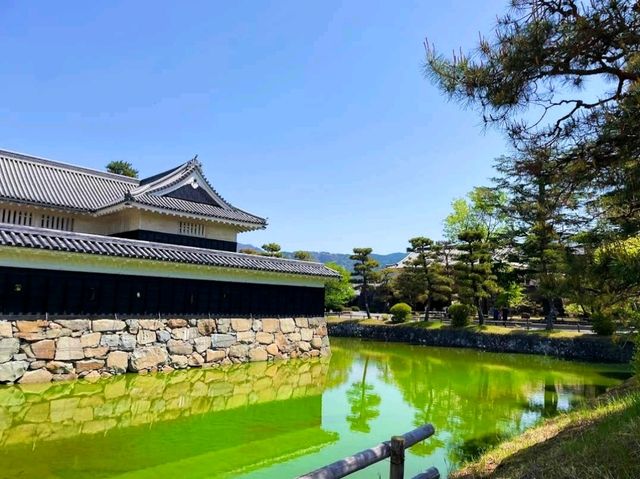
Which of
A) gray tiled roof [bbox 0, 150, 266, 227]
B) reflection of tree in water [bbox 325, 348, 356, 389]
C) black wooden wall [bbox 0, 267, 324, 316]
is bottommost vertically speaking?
reflection of tree in water [bbox 325, 348, 356, 389]

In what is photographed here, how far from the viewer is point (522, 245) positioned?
75.1 feet

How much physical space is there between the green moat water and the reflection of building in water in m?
0.02

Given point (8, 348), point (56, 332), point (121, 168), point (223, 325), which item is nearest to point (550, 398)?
point (223, 325)

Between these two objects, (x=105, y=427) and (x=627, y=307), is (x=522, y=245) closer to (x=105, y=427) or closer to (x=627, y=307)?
(x=627, y=307)

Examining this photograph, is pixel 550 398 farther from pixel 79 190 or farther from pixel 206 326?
pixel 79 190

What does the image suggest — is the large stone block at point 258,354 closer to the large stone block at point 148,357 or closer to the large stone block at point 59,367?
the large stone block at point 148,357

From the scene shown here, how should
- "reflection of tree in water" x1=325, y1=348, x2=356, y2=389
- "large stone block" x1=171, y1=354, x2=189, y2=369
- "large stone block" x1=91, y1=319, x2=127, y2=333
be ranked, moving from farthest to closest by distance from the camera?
"large stone block" x1=171, y1=354, x2=189, y2=369
"reflection of tree in water" x1=325, y1=348, x2=356, y2=389
"large stone block" x1=91, y1=319, x2=127, y2=333

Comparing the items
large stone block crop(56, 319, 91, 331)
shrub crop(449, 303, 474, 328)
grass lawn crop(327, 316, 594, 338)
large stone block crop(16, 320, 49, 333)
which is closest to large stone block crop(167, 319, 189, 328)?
large stone block crop(56, 319, 91, 331)

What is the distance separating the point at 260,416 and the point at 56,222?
35.4 feet

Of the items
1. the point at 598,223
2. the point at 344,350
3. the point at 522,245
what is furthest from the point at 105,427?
the point at 522,245

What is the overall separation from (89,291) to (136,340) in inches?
67.9

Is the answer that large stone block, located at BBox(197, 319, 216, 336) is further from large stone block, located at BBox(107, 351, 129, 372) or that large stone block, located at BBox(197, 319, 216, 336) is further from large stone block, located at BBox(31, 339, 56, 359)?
large stone block, located at BBox(31, 339, 56, 359)

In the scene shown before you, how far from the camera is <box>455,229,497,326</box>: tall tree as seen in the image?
2241 cm

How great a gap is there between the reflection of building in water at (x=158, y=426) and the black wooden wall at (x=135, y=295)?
1846 mm
